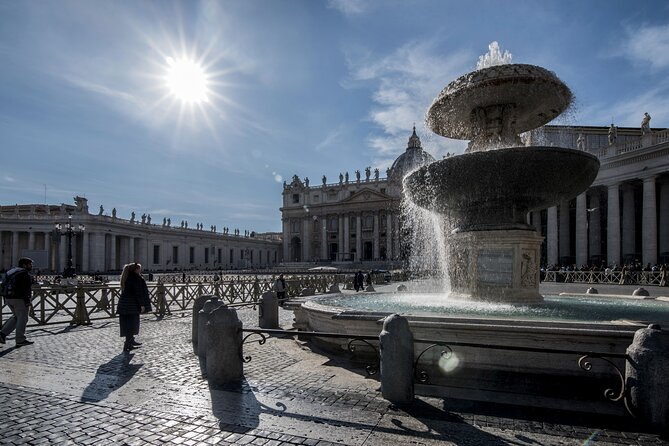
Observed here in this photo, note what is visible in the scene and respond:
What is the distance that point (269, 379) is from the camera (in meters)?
6.18

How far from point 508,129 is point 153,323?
1084cm

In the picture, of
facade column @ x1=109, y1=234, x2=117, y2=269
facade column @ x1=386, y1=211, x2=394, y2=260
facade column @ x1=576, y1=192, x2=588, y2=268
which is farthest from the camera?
facade column @ x1=386, y1=211, x2=394, y2=260

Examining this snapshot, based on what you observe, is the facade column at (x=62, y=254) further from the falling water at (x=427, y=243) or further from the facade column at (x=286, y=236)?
the falling water at (x=427, y=243)

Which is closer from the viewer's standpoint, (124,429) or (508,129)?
(124,429)

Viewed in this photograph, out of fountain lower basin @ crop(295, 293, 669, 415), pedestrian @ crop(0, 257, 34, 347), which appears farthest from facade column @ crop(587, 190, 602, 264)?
pedestrian @ crop(0, 257, 34, 347)

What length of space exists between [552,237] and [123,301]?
39.8 m

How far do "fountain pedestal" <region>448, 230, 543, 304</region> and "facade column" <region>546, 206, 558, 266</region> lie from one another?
113 ft

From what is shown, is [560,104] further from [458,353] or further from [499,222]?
[458,353]

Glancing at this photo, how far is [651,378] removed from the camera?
13.5 ft

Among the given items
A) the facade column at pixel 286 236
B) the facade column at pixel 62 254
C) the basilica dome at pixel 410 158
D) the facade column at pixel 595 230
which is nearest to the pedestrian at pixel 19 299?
the facade column at pixel 595 230

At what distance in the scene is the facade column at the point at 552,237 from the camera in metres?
39.9

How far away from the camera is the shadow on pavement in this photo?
18.3 feet

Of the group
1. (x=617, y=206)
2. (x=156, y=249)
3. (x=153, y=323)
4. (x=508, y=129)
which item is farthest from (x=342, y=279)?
(x=156, y=249)

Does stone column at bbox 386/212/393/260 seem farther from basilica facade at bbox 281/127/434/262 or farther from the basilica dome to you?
the basilica dome
